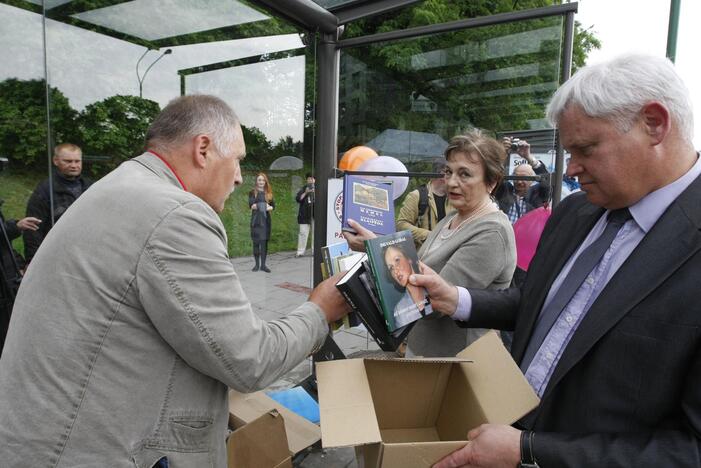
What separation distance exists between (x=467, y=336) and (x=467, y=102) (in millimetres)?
2163

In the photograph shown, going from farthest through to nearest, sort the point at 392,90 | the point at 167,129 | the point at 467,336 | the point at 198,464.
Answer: the point at 392,90
the point at 467,336
the point at 167,129
the point at 198,464

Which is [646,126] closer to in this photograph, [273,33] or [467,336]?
[467,336]

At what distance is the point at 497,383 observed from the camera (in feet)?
4.16

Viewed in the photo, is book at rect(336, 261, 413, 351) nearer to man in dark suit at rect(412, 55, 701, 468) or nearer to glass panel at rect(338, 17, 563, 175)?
man in dark suit at rect(412, 55, 701, 468)

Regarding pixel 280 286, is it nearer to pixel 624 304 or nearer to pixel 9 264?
pixel 9 264

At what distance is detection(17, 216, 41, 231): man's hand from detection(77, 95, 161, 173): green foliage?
49cm

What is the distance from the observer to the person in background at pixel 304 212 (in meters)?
4.36

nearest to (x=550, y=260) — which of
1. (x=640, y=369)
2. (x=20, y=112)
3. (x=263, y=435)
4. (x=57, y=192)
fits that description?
(x=640, y=369)

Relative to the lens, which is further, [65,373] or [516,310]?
[516,310]

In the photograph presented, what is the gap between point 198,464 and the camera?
4.17ft

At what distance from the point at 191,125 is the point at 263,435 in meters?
1.59

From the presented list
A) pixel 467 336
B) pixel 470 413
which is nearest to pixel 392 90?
pixel 467 336

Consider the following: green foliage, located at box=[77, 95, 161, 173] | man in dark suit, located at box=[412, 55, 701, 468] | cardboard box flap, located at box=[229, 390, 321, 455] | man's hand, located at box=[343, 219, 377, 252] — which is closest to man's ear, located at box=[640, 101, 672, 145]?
man in dark suit, located at box=[412, 55, 701, 468]

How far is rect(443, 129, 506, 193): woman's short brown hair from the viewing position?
2291 millimetres
